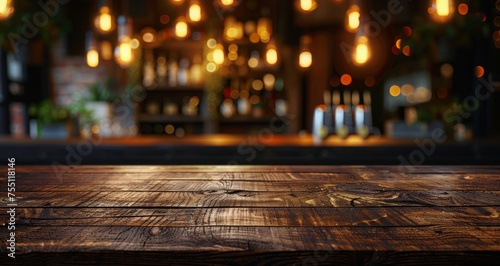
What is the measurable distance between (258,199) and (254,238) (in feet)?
1.11

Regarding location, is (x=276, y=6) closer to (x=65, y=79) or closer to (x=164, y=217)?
(x=65, y=79)

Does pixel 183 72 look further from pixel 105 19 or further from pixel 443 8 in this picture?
pixel 443 8

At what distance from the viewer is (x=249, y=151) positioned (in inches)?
142

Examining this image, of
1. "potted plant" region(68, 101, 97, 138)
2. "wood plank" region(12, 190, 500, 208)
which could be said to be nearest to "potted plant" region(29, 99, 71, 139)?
"potted plant" region(68, 101, 97, 138)

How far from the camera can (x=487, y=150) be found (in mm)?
3428

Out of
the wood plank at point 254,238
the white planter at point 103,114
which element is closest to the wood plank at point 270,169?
the wood plank at point 254,238

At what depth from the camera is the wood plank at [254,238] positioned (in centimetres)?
73

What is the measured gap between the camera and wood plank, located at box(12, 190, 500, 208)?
1.05 metres

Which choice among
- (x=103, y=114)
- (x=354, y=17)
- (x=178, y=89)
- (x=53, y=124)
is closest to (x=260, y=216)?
(x=354, y=17)

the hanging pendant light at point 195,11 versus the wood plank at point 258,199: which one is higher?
the hanging pendant light at point 195,11

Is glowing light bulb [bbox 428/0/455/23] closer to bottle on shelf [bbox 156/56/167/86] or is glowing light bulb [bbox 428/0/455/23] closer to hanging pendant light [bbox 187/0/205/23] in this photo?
hanging pendant light [bbox 187/0/205/23]

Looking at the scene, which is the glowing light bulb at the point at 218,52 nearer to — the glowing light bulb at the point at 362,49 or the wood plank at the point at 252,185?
the glowing light bulb at the point at 362,49

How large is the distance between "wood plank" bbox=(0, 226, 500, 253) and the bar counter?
2545mm

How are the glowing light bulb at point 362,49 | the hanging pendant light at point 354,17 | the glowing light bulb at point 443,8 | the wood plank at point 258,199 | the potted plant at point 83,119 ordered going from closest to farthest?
the wood plank at point 258,199
the glowing light bulb at point 443,8
the glowing light bulb at point 362,49
the hanging pendant light at point 354,17
the potted plant at point 83,119
